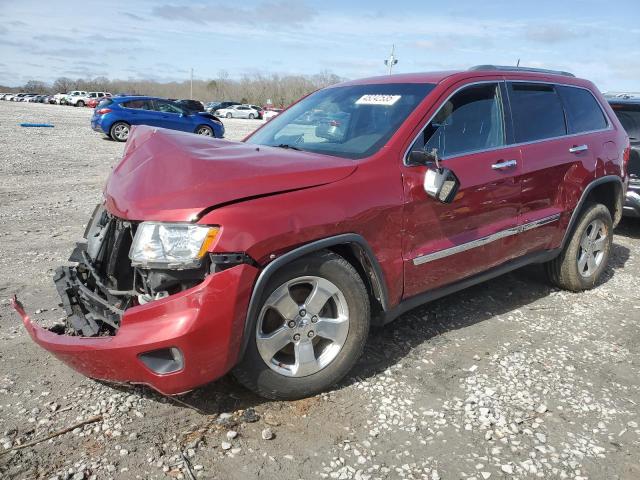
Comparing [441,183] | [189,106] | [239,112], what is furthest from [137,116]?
[239,112]

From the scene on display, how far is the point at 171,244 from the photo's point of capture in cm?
249

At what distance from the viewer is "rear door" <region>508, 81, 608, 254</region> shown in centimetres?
404

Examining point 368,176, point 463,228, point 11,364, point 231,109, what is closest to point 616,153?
point 463,228

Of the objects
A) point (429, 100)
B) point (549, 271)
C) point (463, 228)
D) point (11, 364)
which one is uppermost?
point (429, 100)

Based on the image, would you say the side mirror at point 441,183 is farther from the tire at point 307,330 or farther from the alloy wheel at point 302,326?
the alloy wheel at point 302,326

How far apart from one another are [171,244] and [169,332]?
41 cm

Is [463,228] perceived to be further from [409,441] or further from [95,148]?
[95,148]

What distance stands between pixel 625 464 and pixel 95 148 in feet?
48.4

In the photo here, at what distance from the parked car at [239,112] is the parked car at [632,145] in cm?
4261

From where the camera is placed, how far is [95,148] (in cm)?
1459

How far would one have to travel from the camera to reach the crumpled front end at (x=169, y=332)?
2.44 meters

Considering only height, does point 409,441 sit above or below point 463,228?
below

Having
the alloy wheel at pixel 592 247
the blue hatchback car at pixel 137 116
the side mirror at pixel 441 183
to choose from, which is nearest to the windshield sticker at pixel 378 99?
the side mirror at pixel 441 183

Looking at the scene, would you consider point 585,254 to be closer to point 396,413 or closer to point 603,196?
point 603,196
